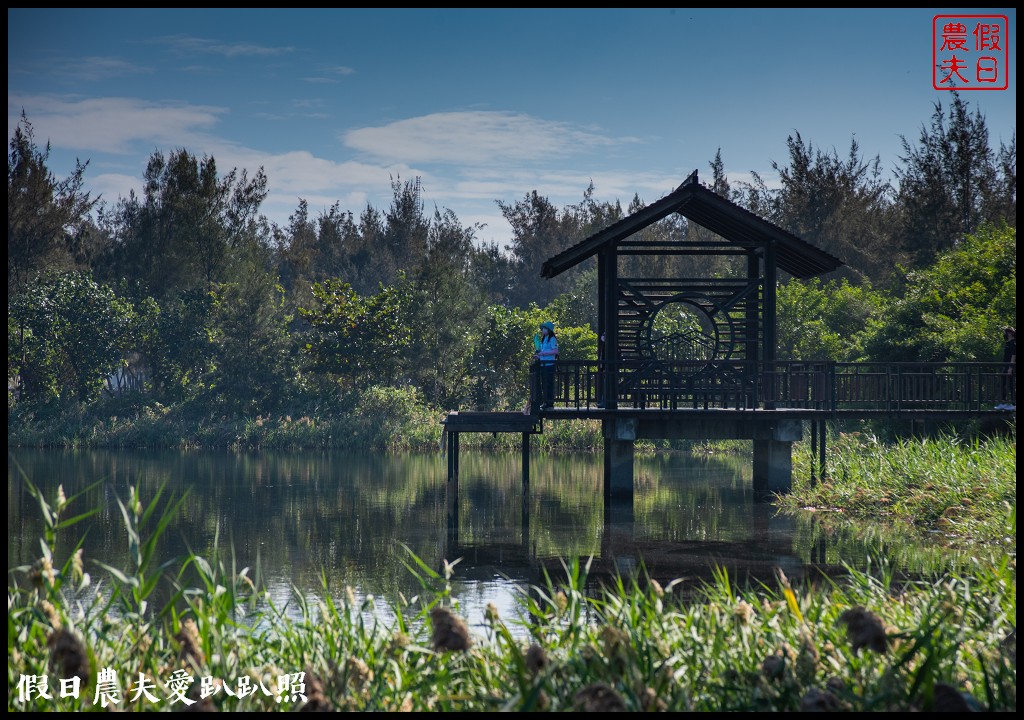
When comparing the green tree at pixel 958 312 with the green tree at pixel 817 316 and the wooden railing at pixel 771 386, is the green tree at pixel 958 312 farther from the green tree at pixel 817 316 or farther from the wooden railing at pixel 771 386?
the green tree at pixel 817 316

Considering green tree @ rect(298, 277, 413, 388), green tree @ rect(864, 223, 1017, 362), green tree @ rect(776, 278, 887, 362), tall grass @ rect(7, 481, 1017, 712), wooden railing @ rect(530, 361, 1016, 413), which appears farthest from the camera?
green tree @ rect(298, 277, 413, 388)

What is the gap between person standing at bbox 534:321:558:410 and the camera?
2125 centimetres

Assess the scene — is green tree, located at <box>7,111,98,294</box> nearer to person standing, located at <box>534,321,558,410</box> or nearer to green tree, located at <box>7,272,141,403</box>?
green tree, located at <box>7,272,141,403</box>

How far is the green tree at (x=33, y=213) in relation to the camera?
46.6m

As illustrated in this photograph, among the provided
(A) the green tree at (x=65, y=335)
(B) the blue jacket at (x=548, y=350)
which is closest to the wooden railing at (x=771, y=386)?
(B) the blue jacket at (x=548, y=350)

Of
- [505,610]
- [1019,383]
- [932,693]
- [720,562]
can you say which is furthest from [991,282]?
[932,693]

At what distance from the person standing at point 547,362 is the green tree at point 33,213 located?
3125cm

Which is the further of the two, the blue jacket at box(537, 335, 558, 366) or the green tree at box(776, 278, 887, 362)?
the green tree at box(776, 278, 887, 362)

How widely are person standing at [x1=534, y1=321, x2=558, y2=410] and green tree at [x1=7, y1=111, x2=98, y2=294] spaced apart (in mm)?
31249

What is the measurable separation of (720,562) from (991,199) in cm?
2775

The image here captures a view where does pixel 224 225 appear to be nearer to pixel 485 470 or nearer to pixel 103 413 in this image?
pixel 103 413

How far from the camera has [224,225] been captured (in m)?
50.9

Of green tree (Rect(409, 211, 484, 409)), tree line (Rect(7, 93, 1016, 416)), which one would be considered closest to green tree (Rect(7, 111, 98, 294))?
tree line (Rect(7, 93, 1016, 416))

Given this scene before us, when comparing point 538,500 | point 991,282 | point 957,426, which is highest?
point 991,282
